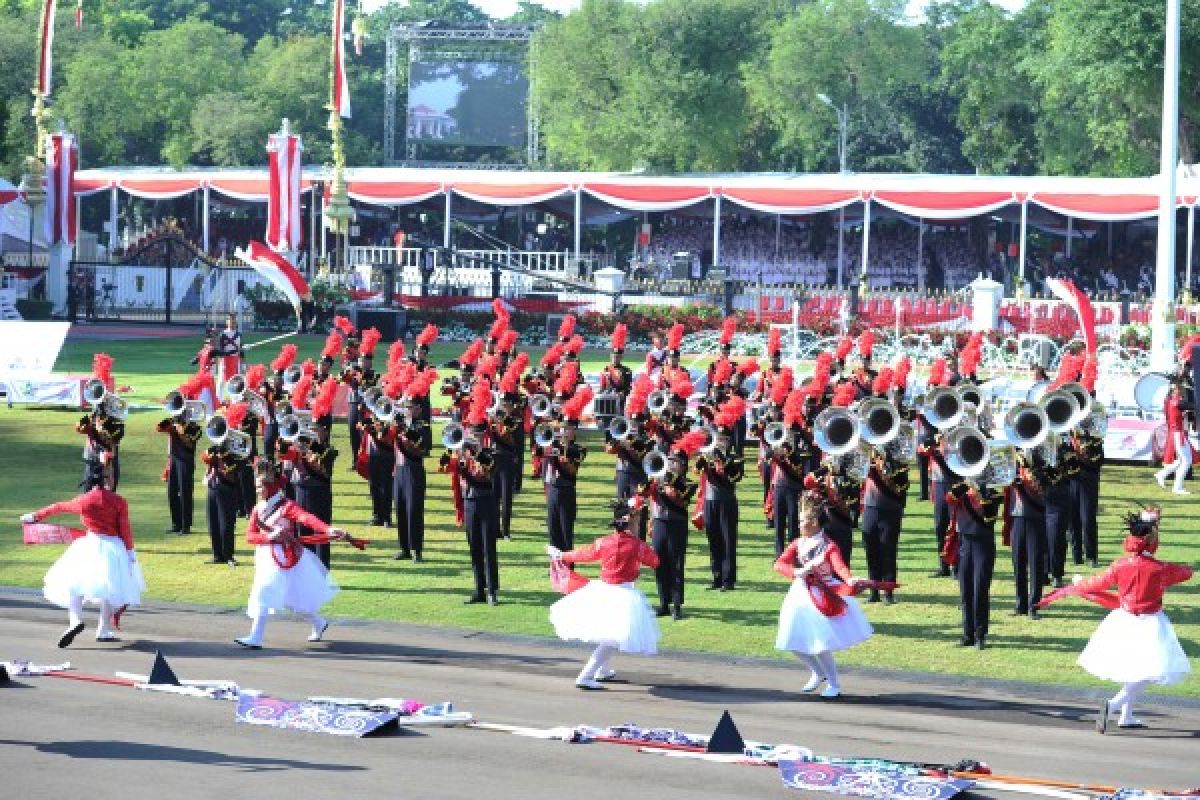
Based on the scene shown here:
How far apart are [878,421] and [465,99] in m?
69.2

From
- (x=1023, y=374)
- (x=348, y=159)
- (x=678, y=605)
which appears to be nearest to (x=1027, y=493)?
(x=678, y=605)

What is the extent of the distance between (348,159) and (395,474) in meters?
66.9

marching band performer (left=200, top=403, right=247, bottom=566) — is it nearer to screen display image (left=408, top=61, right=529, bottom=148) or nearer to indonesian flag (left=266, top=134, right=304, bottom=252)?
indonesian flag (left=266, top=134, right=304, bottom=252)

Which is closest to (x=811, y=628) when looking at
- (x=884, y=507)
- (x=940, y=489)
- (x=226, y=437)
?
(x=884, y=507)

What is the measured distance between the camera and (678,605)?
1891cm

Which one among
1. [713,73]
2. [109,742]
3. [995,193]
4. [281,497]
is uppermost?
[713,73]

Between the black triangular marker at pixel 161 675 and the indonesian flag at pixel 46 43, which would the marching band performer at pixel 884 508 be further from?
the indonesian flag at pixel 46 43

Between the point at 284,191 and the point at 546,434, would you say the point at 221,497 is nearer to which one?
the point at 546,434

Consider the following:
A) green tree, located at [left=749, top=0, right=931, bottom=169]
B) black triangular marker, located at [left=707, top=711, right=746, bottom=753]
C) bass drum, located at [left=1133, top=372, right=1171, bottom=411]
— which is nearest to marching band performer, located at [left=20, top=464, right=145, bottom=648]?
black triangular marker, located at [left=707, top=711, right=746, bottom=753]

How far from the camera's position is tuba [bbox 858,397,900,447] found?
19047mm

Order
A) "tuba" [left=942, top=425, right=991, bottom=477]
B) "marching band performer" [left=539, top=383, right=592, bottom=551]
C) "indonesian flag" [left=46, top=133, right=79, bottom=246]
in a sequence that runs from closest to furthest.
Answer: "tuba" [left=942, top=425, right=991, bottom=477] → "marching band performer" [left=539, top=383, right=592, bottom=551] → "indonesian flag" [left=46, top=133, right=79, bottom=246]

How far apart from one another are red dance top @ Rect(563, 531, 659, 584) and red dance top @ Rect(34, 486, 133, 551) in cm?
389

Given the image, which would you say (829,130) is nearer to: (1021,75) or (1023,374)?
(1021,75)

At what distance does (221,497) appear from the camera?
21.2 m
